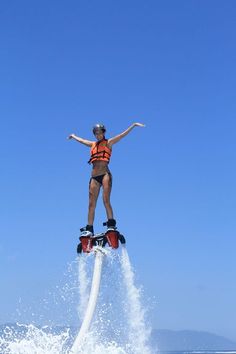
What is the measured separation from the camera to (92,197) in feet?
58.0

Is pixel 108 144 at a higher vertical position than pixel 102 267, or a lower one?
higher

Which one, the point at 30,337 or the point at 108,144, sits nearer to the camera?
the point at 30,337

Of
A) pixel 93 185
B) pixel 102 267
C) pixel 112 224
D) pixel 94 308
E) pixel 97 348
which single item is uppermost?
pixel 93 185

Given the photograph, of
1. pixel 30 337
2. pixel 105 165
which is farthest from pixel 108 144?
pixel 30 337

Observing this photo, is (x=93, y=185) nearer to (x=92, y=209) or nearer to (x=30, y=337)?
(x=92, y=209)

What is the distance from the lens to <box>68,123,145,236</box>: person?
17.5 metres

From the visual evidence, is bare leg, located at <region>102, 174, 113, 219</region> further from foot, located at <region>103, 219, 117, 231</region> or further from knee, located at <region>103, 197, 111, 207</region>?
foot, located at <region>103, 219, 117, 231</region>

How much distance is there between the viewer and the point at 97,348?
15648 millimetres

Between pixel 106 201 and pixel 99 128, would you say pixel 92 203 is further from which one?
pixel 99 128

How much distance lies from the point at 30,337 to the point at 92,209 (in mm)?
4162

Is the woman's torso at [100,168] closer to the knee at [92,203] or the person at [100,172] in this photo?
the person at [100,172]

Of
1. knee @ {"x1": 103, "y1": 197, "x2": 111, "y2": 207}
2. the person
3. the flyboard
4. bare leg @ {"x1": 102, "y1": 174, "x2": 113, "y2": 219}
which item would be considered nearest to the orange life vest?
the person

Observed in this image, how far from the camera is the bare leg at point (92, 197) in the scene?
17578 millimetres

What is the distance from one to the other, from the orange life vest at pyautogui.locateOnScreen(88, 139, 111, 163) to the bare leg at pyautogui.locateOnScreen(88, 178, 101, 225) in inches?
27.0
